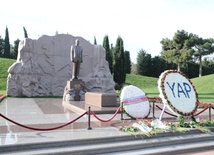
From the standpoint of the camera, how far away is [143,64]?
41.3 meters

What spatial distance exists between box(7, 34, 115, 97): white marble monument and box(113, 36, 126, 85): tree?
8407 millimetres

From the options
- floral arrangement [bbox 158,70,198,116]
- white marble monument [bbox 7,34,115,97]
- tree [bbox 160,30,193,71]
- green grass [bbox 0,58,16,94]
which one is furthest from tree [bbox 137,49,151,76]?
floral arrangement [bbox 158,70,198,116]

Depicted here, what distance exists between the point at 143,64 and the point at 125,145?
1459 inches

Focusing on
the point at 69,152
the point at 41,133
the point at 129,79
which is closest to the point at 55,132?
the point at 41,133

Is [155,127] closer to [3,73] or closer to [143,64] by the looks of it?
[3,73]

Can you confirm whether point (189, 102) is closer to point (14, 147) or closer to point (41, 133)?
point (41, 133)

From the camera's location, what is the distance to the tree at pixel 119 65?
96.4 feet

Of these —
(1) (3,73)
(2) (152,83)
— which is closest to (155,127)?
(1) (3,73)

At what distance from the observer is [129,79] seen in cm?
3459

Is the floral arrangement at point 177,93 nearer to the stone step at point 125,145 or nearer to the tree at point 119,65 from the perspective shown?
the stone step at point 125,145

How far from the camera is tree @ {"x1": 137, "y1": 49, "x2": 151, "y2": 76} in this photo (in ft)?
133

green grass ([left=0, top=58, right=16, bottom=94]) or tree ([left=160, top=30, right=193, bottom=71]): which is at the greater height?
tree ([left=160, top=30, right=193, bottom=71])

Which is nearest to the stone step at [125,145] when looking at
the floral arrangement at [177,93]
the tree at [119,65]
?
the floral arrangement at [177,93]

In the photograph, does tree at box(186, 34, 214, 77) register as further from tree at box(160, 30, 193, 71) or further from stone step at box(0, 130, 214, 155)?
stone step at box(0, 130, 214, 155)
